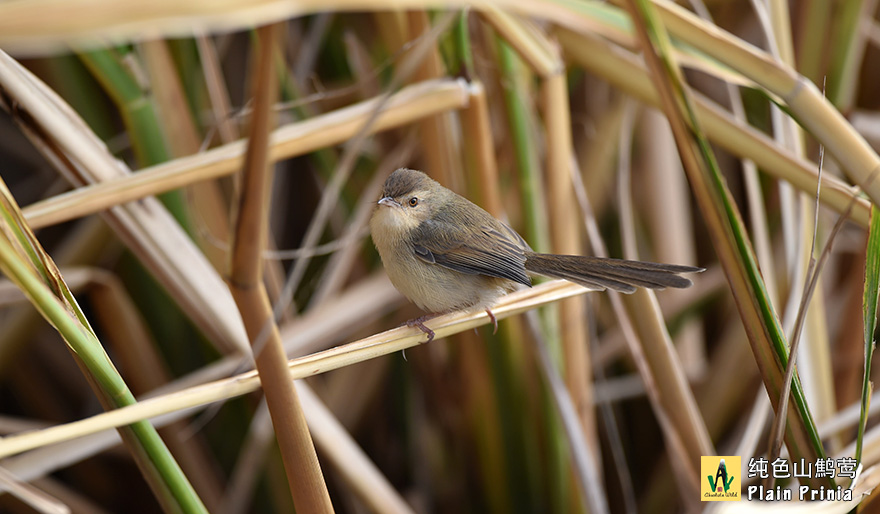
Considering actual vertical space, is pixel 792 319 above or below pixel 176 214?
below

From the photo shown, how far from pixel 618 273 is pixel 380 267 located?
1.02 metres

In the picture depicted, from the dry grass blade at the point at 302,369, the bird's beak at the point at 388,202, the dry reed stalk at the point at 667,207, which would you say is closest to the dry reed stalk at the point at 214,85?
the bird's beak at the point at 388,202

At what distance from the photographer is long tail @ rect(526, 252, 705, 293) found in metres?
1.04

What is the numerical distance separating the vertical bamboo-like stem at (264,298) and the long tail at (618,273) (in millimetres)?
517

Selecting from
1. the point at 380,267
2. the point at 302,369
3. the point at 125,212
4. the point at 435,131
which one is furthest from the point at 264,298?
the point at 380,267

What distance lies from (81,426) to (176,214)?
992 mm

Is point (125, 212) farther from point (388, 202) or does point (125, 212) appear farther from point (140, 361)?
point (140, 361)

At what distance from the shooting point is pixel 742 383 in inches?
77.4

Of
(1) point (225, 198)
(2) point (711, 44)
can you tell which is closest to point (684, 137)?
(2) point (711, 44)

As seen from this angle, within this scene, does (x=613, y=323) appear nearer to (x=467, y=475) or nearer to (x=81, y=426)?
(x=467, y=475)

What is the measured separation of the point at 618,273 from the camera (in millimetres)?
1085

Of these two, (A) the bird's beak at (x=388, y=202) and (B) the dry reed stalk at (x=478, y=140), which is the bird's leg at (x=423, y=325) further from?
(B) the dry reed stalk at (x=478, y=140)

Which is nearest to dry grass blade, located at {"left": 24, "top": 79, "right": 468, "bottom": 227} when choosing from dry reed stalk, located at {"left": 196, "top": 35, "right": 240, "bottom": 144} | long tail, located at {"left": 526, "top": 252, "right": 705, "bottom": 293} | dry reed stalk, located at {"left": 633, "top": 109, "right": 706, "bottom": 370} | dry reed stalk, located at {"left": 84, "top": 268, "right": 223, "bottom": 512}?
dry reed stalk, located at {"left": 196, "top": 35, "right": 240, "bottom": 144}

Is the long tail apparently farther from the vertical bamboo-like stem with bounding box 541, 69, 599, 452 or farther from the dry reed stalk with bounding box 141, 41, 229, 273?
the dry reed stalk with bounding box 141, 41, 229, 273
